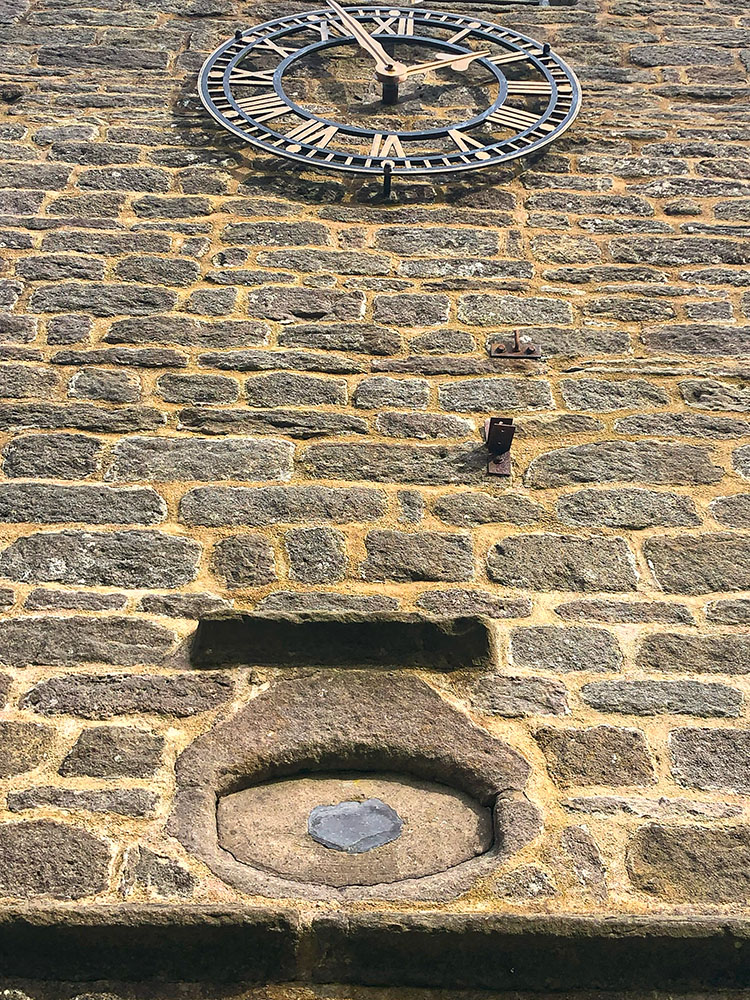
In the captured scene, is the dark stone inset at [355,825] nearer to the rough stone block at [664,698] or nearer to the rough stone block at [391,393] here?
the rough stone block at [664,698]

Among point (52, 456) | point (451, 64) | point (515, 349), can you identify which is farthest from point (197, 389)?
point (451, 64)

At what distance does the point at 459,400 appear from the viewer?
409 centimetres

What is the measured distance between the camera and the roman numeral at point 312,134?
5.18 m

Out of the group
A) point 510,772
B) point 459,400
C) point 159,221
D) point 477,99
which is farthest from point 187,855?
point 477,99

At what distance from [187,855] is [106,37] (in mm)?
4308

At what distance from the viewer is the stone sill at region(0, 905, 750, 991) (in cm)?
248

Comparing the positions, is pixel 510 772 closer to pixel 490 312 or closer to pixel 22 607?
pixel 22 607

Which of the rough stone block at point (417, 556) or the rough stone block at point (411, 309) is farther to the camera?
the rough stone block at point (411, 309)

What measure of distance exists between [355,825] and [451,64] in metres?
3.79

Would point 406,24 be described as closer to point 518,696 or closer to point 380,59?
point 380,59

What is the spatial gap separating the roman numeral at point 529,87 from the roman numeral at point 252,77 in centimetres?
107

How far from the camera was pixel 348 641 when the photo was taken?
3.30 meters

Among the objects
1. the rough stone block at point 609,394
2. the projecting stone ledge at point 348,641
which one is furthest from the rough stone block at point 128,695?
the rough stone block at point 609,394

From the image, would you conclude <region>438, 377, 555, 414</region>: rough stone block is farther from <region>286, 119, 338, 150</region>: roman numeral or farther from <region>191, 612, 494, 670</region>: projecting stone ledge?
<region>286, 119, 338, 150</region>: roman numeral
